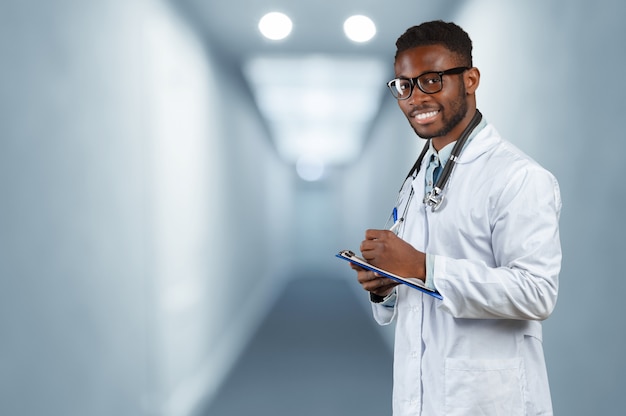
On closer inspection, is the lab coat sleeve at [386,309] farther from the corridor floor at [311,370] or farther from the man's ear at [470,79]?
the corridor floor at [311,370]

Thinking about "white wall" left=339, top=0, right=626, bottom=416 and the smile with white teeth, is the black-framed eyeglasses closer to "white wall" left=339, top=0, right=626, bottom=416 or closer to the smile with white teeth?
the smile with white teeth

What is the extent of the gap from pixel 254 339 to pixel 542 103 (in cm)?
436

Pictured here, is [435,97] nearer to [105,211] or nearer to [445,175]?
[445,175]

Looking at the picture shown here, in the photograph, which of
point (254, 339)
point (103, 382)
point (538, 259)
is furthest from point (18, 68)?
point (254, 339)

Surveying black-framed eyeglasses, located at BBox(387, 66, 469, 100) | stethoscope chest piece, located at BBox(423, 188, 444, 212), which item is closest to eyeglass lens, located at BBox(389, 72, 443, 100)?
black-framed eyeglasses, located at BBox(387, 66, 469, 100)

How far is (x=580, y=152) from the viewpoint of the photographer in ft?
6.52

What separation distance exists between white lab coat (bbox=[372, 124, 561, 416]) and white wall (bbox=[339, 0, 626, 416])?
24.7 inches

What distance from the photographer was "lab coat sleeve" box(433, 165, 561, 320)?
1.14 metres

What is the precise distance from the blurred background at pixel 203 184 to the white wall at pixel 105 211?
0.01m

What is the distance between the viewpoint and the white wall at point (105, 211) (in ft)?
5.76

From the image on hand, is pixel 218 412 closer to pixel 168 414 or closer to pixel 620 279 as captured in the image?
pixel 168 414

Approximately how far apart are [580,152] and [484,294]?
1091mm

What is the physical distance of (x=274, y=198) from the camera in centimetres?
1087

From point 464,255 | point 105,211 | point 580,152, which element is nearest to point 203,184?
point 105,211
